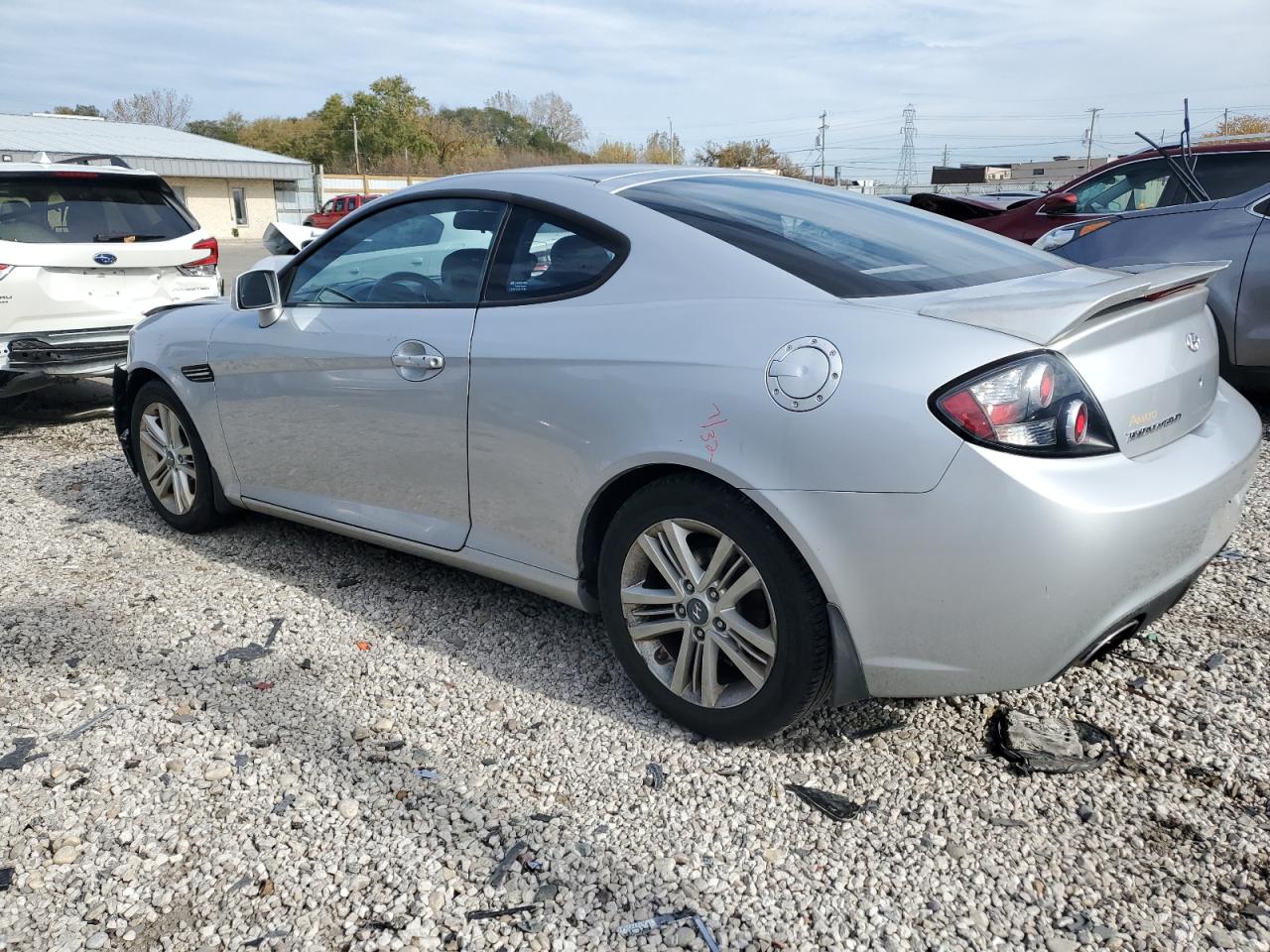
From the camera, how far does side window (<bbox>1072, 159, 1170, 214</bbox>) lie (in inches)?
277

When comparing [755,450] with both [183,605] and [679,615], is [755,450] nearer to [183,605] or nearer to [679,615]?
[679,615]

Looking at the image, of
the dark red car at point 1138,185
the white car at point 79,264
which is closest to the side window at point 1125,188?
the dark red car at point 1138,185

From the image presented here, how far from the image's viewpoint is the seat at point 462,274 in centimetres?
329

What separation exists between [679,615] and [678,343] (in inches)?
29.0

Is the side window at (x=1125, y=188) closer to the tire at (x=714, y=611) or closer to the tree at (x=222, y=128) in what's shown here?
the tire at (x=714, y=611)

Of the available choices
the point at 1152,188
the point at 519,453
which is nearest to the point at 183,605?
the point at 519,453

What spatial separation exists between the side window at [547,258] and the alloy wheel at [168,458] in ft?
6.74

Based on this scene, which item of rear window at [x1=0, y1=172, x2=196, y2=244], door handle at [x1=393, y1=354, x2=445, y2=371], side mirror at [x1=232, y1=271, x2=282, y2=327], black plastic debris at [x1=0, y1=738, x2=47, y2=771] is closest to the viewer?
black plastic debris at [x1=0, y1=738, x2=47, y2=771]

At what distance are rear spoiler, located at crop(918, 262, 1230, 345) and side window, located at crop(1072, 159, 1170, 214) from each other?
5.01 metres

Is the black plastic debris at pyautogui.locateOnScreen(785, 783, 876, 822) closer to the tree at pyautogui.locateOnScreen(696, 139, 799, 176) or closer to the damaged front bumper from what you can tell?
the damaged front bumper

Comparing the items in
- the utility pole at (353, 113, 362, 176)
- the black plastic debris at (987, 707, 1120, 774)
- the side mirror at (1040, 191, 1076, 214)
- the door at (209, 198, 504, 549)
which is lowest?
the black plastic debris at (987, 707, 1120, 774)

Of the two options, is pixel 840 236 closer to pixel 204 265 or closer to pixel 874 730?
pixel 874 730

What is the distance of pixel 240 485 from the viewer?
4.27 metres

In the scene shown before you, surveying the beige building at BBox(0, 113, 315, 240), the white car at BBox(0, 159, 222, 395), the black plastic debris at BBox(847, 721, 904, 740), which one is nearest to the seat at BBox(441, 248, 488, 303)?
the black plastic debris at BBox(847, 721, 904, 740)
